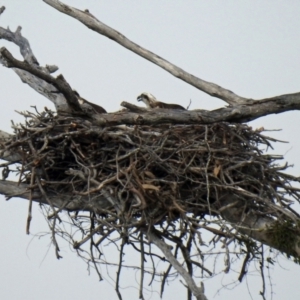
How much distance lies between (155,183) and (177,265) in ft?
1.62

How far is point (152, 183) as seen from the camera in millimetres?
4430

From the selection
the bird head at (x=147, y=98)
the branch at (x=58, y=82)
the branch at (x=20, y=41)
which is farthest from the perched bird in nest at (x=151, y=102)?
the branch at (x=58, y=82)

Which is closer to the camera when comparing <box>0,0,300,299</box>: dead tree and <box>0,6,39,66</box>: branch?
<box>0,0,300,299</box>: dead tree

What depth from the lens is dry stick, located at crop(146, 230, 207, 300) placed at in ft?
13.6

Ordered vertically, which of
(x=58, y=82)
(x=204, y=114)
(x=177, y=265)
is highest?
(x=58, y=82)

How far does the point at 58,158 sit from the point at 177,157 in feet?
2.28

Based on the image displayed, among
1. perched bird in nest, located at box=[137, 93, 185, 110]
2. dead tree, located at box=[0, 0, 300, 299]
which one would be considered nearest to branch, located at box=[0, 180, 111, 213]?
dead tree, located at box=[0, 0, 300, 299]

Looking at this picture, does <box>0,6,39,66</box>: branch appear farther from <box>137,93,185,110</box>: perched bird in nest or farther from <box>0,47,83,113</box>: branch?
<box>0,47,83,113</box>: branch

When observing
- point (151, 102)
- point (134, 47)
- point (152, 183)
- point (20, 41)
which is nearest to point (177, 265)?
point (152, 183)

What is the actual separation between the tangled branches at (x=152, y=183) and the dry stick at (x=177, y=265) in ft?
0.06

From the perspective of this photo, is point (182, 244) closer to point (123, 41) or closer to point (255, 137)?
point (255, 137)

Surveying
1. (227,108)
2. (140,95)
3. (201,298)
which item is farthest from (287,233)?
(140,95)

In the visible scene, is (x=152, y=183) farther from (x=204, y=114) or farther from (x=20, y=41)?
(x=20, y=41)

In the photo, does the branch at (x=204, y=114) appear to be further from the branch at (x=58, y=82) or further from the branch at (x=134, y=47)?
the branch at (x=134, y=47)
